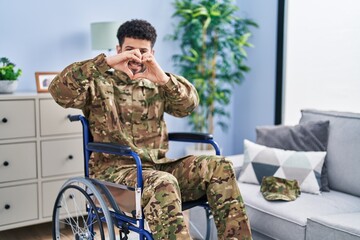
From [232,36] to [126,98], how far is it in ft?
5.52

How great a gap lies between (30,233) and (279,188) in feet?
5.01

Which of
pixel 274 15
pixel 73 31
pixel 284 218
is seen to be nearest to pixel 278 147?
pixel 284 218

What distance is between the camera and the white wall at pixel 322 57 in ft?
10.00

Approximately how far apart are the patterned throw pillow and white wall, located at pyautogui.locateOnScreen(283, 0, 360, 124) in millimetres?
708

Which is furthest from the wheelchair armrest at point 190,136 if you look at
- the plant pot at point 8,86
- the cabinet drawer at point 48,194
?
the plant pot at point 8,86

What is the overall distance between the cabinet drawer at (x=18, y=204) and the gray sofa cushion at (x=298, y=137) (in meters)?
1.36

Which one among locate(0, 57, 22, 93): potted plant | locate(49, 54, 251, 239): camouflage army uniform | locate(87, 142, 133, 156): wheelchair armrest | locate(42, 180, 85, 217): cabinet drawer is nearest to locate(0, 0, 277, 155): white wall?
locate(0, 57, 22, 93): potted plant

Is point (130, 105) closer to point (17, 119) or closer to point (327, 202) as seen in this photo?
point (17, 119)

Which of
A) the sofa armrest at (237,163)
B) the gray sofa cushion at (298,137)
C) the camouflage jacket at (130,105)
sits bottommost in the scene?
the sofa armrest at (237,163)

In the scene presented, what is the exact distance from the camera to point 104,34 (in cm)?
297

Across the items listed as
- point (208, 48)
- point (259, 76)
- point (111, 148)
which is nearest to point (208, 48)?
point (208, 48)

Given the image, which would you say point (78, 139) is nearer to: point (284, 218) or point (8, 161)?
point (8, 161)

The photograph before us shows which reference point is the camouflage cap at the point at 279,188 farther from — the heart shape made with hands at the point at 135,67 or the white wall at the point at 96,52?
the white wall at the point at 96,52

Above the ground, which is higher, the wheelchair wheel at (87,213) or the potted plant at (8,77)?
the potted plant at (8,77)
